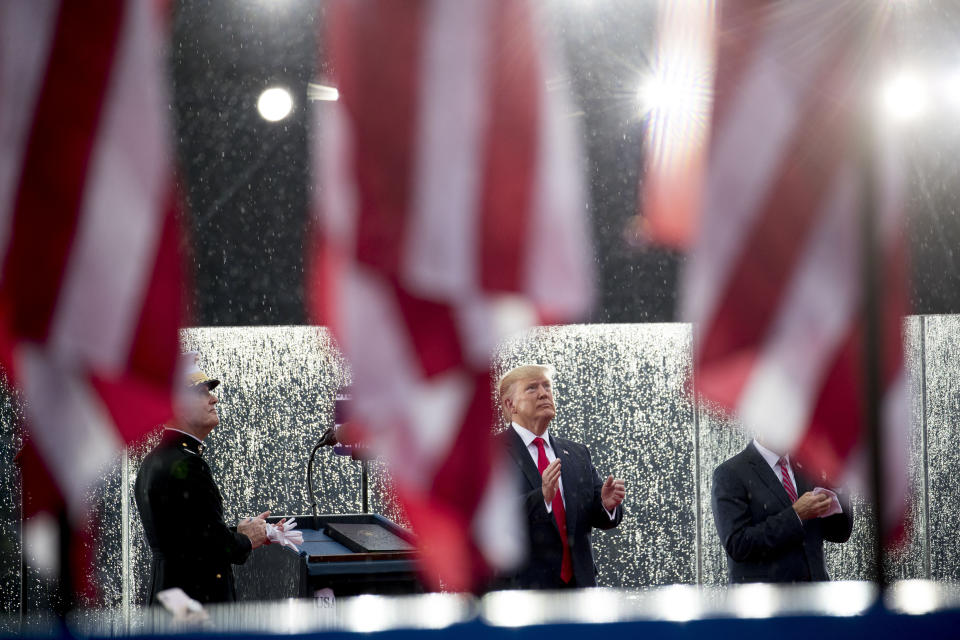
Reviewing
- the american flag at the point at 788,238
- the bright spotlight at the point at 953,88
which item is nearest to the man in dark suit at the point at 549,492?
the american flag at the point at 788,238

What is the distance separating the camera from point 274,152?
3.23 metres

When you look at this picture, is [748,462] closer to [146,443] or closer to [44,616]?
[44,616]

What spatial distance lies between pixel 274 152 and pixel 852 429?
2.01m

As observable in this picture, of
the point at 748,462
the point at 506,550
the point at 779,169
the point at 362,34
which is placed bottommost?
the point at 506,550

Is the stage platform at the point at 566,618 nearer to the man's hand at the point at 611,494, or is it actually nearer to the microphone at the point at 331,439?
the man's hand at the point at 611,494

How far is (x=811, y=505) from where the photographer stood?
10.6ft

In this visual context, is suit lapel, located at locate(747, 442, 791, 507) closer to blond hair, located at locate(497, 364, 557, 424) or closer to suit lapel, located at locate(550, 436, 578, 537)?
suit lapel, located at locate(550, 436, 578, 537)

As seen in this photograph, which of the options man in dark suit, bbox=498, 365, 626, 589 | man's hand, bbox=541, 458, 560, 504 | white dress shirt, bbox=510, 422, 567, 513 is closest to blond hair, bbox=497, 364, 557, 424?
man in dark suit, bbox=498, 365, 626, 589

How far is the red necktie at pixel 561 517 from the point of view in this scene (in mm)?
3385

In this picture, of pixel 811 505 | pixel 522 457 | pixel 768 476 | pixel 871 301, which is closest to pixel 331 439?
pixel 522 457

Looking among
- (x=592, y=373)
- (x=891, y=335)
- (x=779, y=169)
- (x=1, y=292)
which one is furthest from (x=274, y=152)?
(x=592, y=373)

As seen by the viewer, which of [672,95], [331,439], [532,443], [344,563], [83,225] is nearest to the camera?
[83,225]

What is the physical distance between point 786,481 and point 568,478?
737 mm

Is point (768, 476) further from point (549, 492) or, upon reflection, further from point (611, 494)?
point (549, 492)
